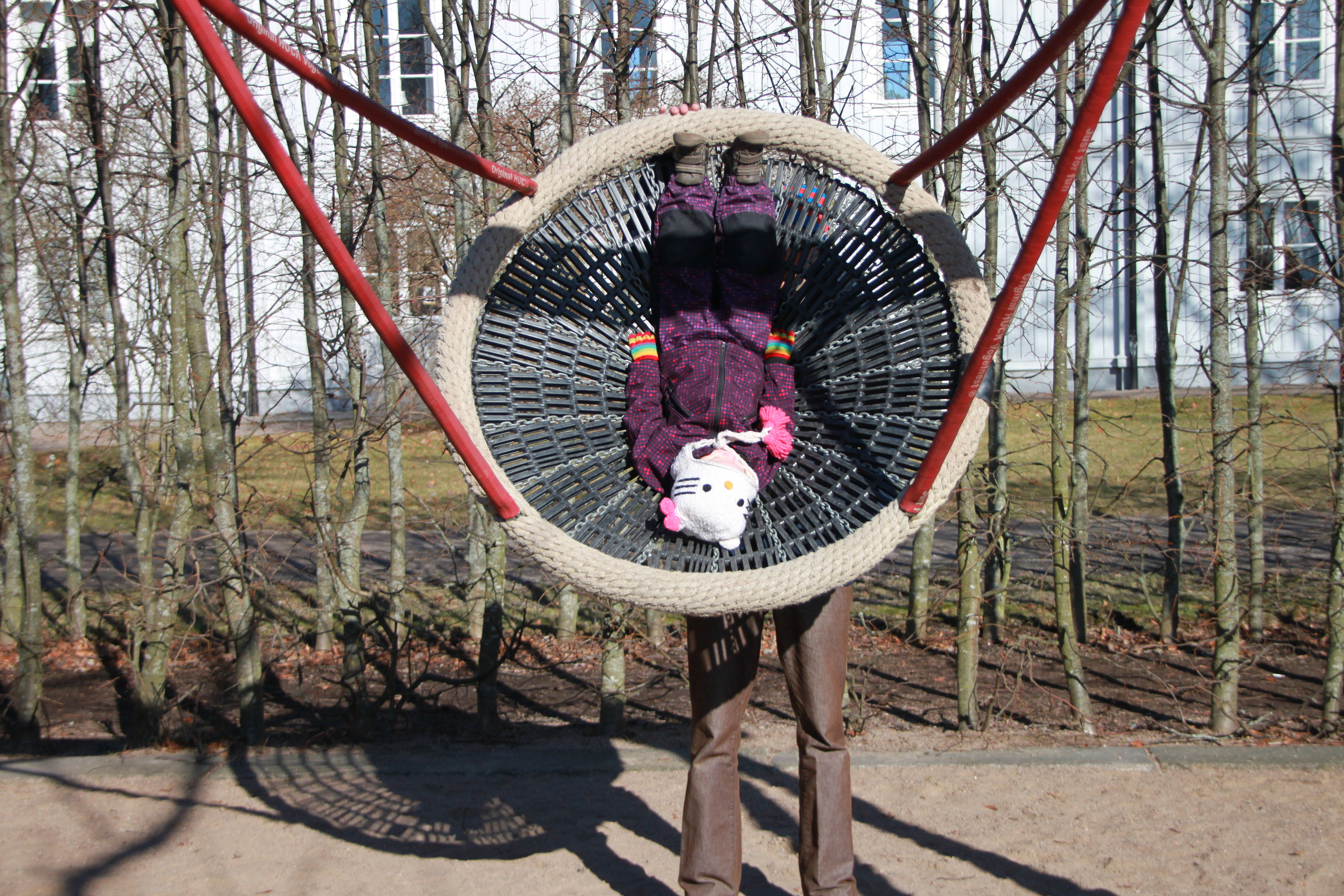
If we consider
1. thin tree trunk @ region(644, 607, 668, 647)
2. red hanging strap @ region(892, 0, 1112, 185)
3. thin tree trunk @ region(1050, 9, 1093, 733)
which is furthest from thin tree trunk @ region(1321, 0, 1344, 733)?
thin tree trunk @ region(644, 607, 668, 647)

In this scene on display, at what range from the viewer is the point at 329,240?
5.89 ft

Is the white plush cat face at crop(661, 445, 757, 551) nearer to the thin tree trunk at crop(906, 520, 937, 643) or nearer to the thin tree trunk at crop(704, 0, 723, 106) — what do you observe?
the thin tree trunk at crop(704, 0, 723, 106)

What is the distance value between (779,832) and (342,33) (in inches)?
135

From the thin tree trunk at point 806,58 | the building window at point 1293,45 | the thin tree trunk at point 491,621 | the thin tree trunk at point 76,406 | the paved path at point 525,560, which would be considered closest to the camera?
the thin tree trunk at point 491,621

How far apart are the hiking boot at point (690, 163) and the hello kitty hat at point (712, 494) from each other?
647 millimetres

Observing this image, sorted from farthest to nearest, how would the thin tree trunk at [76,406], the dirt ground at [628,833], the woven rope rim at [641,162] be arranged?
1. the thin tree trunk at [76,406]
2. the dirt ground at [628,833]
3. the woven rope rim at [641,162]

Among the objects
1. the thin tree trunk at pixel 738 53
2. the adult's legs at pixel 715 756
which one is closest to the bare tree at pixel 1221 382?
the thin tree trunk at pixel 738 53

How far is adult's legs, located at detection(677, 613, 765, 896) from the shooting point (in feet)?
7.38

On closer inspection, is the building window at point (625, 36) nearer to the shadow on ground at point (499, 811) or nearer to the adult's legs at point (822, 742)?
the adult's legs at point (822, 742)

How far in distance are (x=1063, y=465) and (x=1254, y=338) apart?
94 cm

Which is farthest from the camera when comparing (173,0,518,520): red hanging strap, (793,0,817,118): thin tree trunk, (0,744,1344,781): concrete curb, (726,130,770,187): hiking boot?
(793,0,817,118): thin tree trunk

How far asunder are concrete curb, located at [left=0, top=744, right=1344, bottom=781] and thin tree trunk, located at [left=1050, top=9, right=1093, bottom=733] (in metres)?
0.29

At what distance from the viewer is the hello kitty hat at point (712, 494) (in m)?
2.24

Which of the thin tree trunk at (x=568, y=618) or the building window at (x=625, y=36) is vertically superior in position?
the building window at (x=625, y=36)
